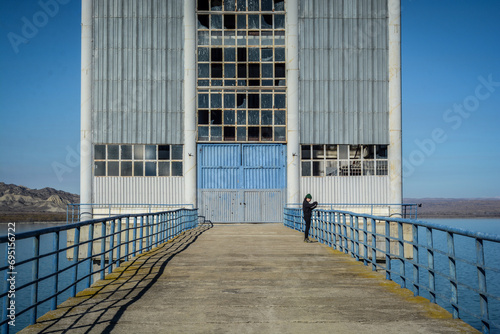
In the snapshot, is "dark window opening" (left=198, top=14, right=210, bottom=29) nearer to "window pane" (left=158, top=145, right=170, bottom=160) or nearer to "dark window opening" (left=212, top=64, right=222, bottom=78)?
"dark window opening" (left=212, top=64, right=222, bottom=78)

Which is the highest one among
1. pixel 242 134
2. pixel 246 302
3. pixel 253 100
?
pixel 253 100

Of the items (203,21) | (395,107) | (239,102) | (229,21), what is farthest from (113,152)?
(395,107)

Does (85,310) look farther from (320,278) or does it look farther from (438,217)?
(438,217)

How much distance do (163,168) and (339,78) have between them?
11525 millimetres

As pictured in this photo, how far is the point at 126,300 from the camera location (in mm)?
8117

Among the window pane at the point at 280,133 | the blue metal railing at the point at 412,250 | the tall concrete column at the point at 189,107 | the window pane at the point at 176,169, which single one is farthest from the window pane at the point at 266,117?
the window pane at the point at 176,169

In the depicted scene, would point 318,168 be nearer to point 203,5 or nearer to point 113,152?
point 203,5

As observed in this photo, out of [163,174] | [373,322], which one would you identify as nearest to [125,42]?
[163,174]

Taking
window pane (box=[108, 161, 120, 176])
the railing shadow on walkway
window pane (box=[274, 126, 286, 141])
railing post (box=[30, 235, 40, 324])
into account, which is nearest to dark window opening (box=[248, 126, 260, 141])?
window pane (box=[274, 126, 286, 141])

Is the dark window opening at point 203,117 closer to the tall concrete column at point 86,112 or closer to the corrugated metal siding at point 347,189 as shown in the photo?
the tall concrete column at point 86,112

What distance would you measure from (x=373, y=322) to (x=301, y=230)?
17.5 m

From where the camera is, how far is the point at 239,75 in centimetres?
3134

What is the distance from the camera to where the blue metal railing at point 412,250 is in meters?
5.91

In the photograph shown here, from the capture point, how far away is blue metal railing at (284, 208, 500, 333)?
19.4ft
